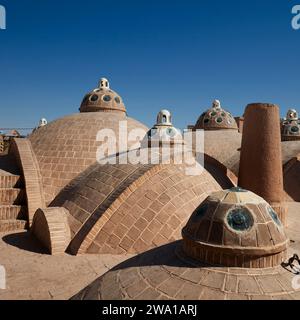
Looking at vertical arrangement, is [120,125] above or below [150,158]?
above

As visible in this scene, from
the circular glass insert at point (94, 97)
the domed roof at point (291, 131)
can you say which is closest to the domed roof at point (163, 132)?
the circular glass insert at point (94, 97)

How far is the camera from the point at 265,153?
9.93m

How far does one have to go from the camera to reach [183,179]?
934 cm

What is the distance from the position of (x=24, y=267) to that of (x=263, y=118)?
339 inches

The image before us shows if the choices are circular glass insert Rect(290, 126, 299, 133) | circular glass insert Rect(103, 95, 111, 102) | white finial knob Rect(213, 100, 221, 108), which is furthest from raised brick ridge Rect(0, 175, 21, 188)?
circular glass insert Rect(290, 126, 299, 133)

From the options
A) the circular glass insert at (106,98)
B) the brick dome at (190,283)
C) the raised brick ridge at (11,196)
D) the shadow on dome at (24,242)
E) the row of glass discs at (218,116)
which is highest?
the row of glass discs at (218,116)

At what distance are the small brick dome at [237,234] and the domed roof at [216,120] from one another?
63.9 feet

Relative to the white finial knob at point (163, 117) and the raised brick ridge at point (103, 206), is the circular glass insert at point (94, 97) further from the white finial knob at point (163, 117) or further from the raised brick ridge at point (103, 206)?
the raised brick ridge at point (103, 206)

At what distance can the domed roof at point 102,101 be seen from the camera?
51.7ft

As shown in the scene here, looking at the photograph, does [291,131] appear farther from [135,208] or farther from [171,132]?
[135,208]
